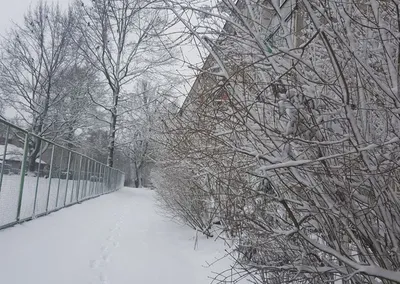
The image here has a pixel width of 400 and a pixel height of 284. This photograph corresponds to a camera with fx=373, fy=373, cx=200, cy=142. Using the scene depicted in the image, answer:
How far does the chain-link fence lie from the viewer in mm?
5749

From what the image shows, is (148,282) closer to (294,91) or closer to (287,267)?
(287,267)

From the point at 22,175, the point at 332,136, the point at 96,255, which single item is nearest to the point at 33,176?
the point at 22,175

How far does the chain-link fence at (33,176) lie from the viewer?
18.9ft

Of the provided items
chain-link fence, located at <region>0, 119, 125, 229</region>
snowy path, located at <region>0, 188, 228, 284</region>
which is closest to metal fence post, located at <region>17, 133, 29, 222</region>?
chain-link fence, located at <region>0, 119, 125, 229</region>

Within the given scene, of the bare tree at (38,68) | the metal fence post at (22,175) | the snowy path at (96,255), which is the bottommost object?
the snowy path at (96,255)

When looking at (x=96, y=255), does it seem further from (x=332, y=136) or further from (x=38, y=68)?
(x=38, y=68)

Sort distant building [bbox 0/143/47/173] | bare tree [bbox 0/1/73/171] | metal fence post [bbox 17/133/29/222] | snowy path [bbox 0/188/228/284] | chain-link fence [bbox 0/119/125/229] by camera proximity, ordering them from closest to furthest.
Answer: snowy path [bbox 0/188/228/284] → distant building [bbox 0/143/47/173] → chain-link fence [bbox 0/119/125/229] → metal fence post [bbox 17/133/29/222] → bare tree [bbox 0/1/73/171]

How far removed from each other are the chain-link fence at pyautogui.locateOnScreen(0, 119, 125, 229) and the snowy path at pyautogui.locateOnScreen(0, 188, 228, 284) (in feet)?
1.17

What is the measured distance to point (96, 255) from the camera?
5516mm

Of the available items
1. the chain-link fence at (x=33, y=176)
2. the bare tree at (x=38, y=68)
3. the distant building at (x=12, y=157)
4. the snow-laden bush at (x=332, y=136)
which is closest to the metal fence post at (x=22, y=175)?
the chain-link fence at (x=33, y=176)

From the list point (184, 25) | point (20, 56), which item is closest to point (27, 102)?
point (20, 56)

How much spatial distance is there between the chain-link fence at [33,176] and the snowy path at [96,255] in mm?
356

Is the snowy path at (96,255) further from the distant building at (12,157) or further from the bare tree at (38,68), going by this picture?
the bare tree at (38,68)

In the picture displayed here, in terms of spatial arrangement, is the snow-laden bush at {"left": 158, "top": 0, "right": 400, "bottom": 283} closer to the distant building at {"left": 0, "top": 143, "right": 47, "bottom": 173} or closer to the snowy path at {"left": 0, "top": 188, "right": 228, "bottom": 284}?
the snowy path at {"left": 0, "top": 188, "right": 228, "bottom": 284}
